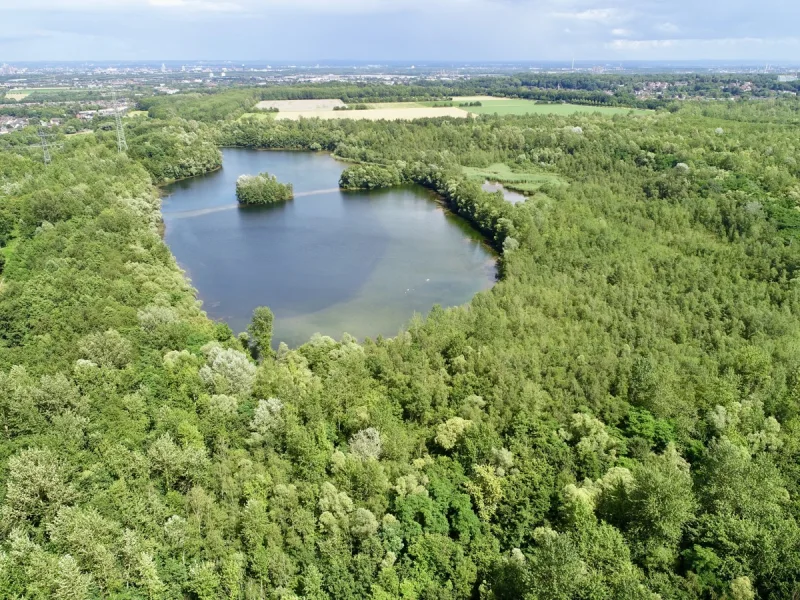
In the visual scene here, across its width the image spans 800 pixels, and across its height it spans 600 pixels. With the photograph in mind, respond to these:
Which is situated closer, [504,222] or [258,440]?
[258,440]

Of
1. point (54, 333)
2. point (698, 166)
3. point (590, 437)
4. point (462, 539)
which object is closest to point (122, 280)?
point (54, 333)

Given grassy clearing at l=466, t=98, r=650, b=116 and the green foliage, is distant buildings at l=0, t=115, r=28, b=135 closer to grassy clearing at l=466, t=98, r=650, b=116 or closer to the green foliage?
the green foliage

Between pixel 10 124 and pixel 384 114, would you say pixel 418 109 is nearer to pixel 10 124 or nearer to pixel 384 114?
pixel 384 114

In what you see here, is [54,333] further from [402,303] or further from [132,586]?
[402,303]

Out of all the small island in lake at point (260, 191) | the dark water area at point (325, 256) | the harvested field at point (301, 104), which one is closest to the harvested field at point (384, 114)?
the harvested field at point (301, 104)

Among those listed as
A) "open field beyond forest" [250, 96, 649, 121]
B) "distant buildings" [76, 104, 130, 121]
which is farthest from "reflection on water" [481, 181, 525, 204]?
"distant buildings" [76, 104, 130, 121]
